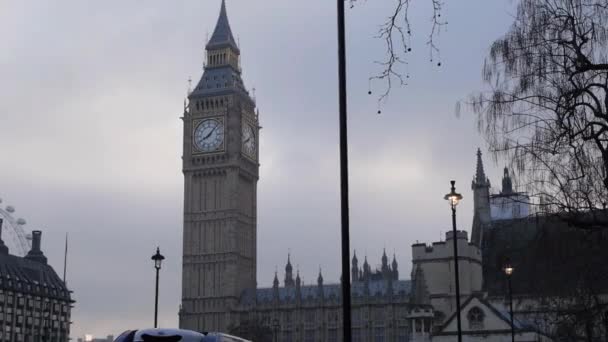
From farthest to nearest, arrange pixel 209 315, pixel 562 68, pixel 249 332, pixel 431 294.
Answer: pixel 209 315 → pixel 249 332 → pixel 431 294 → pixel 562 68

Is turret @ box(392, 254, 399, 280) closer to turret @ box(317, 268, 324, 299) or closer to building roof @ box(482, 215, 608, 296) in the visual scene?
turret @ box(317, 268, 324, 299)

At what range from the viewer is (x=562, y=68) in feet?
68.7

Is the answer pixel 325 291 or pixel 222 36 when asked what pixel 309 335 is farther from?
pixel 222 36

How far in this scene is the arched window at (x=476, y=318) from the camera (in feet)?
218

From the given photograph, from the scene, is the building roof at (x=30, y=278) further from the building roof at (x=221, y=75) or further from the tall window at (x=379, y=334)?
the tall window at (x=379, y=334)

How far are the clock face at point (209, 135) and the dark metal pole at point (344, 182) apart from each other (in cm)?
12611

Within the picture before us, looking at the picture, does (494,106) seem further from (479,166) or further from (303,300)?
(303,300)

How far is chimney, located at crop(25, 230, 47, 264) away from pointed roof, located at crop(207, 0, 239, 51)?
48037 mm

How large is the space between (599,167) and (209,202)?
399ft

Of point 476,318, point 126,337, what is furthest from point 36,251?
point 126,337

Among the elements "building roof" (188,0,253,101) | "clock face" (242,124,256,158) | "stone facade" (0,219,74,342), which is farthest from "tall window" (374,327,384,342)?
"stone facade" (0,219,74,342)

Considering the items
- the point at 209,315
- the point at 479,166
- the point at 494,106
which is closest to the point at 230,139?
the point at 209,315

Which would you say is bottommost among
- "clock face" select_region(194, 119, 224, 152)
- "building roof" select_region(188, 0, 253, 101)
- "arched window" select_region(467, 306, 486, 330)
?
"arched window" select_region(467, 306, 486, 330)

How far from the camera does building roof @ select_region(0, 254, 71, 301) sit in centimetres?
14275
